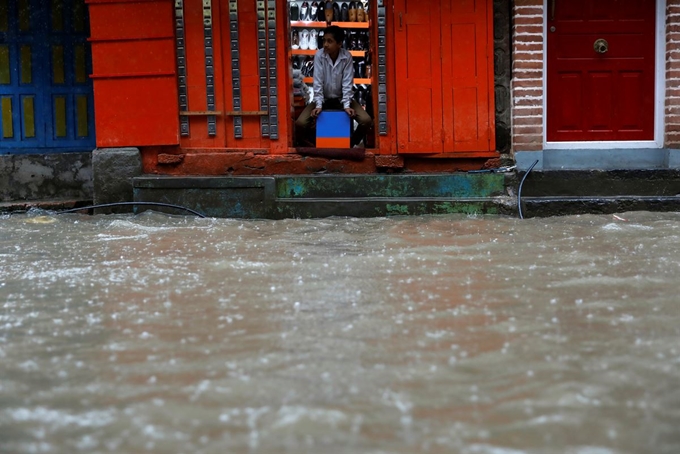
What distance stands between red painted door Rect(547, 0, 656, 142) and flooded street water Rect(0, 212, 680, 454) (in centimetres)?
305

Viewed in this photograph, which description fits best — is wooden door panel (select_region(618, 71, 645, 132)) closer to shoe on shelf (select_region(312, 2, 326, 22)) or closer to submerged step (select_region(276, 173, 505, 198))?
submerged step (select_region(276, 173, 505, 198))

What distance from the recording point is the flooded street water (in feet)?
9.59

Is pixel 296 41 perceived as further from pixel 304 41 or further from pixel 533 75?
pixel 533 75

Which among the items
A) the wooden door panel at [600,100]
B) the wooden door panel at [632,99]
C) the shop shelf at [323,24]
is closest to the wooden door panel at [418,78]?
the wooden door panel at [600,100]

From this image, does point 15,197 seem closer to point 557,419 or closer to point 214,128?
point 214,128

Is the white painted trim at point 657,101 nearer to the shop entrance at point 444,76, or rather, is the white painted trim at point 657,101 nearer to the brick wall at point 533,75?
the brick wall at point 533,75

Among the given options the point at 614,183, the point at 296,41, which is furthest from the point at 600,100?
the point at 296,41

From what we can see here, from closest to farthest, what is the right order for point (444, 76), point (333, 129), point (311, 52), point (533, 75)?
point (533, 75) < point (444, 76) < point (333, 129) < point (311, 52)

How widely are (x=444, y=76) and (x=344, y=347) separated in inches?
245

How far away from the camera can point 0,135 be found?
35.4ft

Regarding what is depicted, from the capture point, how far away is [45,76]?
35.1 ft

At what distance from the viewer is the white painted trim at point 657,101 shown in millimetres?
9664

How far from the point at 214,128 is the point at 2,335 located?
5727 millimetres

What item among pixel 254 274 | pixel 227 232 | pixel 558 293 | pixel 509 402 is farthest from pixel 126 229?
pixel 509 402
